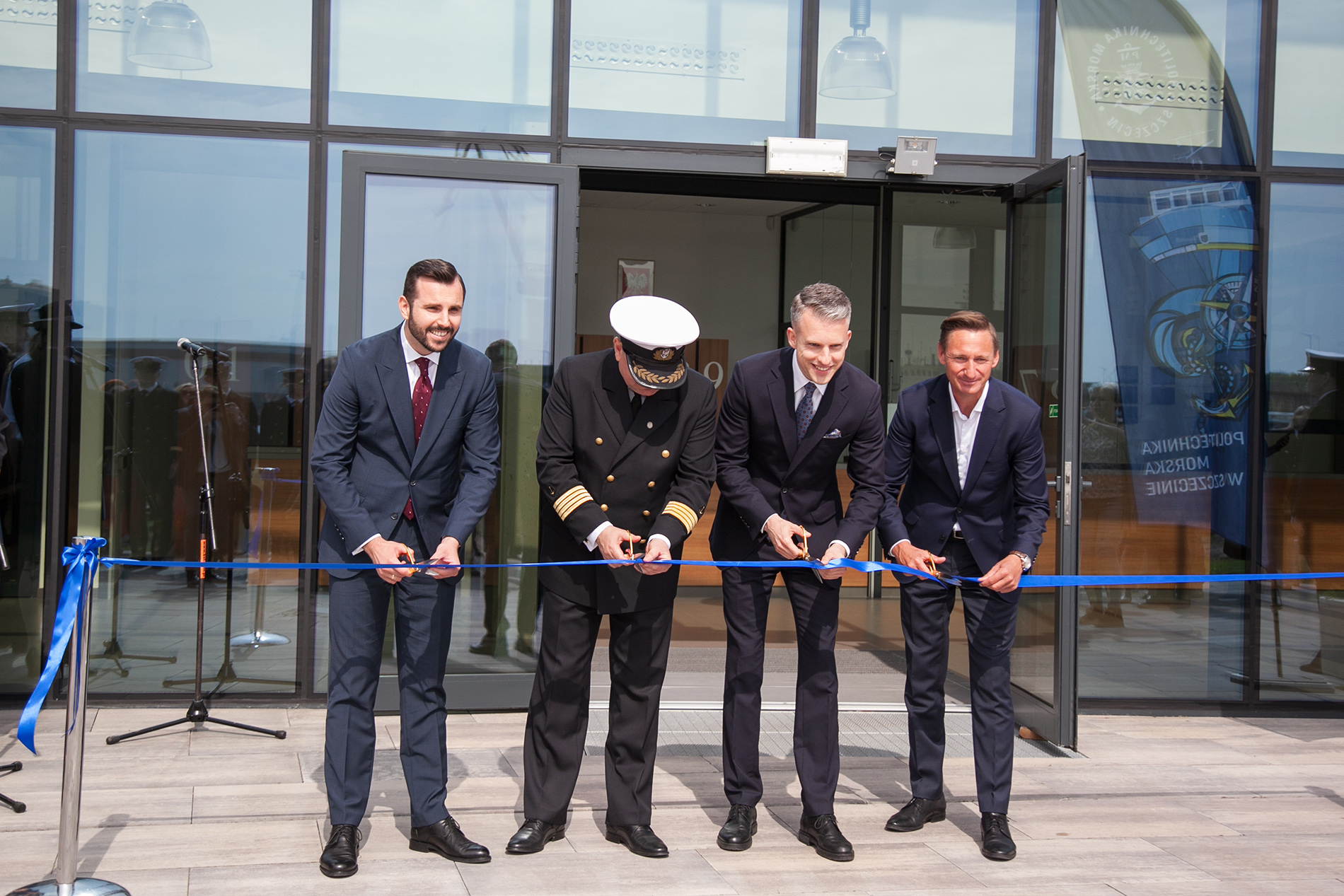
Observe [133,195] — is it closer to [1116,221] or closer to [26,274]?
[26,274]

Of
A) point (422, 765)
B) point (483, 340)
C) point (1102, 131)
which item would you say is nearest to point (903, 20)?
point (1102, 131)

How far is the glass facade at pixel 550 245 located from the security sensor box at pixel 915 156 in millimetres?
174

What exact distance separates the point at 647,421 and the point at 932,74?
10.9 ft

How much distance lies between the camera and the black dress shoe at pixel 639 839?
366 centimetres

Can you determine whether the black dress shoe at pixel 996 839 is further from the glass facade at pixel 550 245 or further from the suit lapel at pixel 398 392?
the suit lapel at pixel 398 392

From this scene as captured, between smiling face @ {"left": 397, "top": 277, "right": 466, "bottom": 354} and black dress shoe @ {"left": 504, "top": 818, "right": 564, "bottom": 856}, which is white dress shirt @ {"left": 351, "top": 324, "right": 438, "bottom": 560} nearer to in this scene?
smiling face @ {"left": 397, "top": 277, "right": 466, "bottom": 354}

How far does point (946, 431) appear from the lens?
4.04 m

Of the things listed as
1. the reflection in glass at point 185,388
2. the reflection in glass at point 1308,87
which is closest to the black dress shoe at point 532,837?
the reflection in glass at point 185,388

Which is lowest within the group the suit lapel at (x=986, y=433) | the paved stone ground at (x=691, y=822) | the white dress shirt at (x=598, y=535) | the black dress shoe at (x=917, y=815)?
the paved stone ground at (x=691, y=822)

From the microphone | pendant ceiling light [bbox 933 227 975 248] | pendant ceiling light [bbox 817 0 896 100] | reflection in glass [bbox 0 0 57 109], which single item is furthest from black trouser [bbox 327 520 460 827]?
pendant ceiling light [bbox 933 227 975 248]

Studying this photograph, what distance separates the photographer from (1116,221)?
19.8 feet

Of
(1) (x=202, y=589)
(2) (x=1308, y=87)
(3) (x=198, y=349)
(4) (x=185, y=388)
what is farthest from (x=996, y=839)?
(2) (x=1308, y=87)

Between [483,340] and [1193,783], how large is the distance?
3.70m

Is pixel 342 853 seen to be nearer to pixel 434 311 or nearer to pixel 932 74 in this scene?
pixel 434 311
